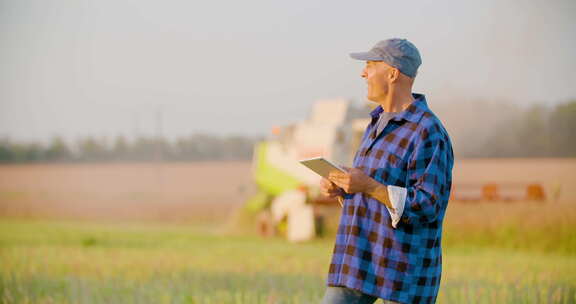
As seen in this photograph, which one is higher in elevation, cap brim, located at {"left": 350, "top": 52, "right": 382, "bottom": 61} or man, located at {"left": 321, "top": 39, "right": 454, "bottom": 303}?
cap brim, located at {"left": 350, "top": 52, "right": 382, "bottom": 61}

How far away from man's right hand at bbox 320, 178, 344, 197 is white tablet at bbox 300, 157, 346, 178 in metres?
0.08

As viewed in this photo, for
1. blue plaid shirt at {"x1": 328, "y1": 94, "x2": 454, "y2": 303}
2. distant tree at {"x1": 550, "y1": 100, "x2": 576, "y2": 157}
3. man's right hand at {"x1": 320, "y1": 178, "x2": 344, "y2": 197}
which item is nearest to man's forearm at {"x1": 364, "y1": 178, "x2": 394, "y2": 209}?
blue plaid shirt at {"x1": 328, "y1": 94, "x2": 454, "y2": 303}

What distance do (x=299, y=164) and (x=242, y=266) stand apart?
15.5 ft

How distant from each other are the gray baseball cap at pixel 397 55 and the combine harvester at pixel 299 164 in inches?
361

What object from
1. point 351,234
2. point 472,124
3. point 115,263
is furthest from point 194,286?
point 472,124

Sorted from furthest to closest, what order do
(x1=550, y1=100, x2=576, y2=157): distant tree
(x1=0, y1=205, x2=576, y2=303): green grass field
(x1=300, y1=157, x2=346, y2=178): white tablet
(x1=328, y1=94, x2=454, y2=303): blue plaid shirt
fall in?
1. (x1=550, y1=100, x2=576, y2=157): distant tree
2. (x1=0, y1=205, x2=576, y2=303): green grass field
3. (x1=328, y1=94, x2=454, y2=303): blue plaid shirt
4. (x1=300, y1=157, x2=346, y2=178): white tablet

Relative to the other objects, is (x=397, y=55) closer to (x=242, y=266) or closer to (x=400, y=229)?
(x=400, y=229)

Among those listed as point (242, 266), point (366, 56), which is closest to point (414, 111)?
point (366, 56)

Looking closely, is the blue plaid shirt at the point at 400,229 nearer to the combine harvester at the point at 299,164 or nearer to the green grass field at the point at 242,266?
the green grass field at the point at 242,266

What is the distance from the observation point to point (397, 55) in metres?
3.67

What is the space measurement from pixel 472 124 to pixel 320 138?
221 centimetres

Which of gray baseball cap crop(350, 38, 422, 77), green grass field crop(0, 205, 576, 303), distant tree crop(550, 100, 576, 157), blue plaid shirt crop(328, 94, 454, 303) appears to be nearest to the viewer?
blue plaid shirt crop(328, 94, 454, 303)

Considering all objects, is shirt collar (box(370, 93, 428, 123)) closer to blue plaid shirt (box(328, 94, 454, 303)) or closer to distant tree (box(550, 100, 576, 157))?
blue plaid shirt (box(328, 94, 454, 303))

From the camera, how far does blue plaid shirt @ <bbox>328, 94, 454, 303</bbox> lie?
3547 millimetres
